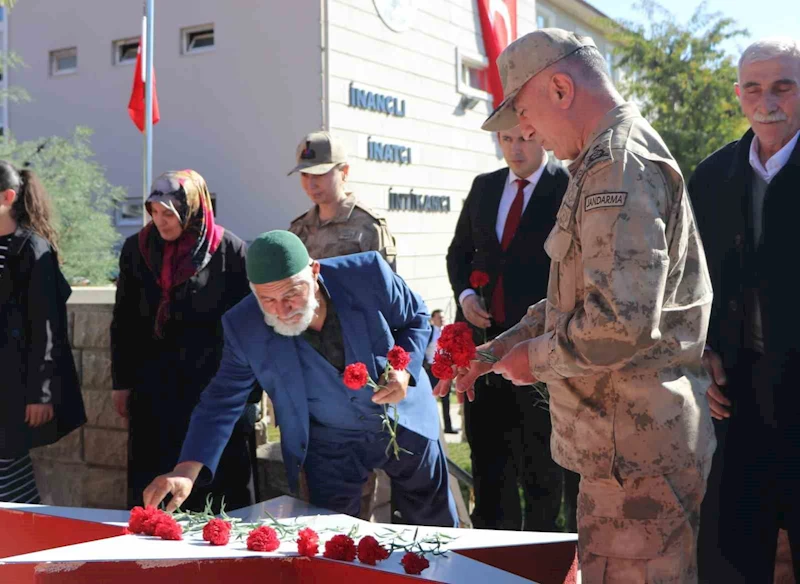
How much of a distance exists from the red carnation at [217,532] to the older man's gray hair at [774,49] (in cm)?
210

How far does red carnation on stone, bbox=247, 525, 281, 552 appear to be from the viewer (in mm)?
2172

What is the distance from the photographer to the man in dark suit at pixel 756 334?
2457mm

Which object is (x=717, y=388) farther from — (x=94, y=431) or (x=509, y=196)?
(x=94, y=431)

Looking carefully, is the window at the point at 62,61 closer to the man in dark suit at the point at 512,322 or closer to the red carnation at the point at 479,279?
the man in dark suit at the point at 512,322

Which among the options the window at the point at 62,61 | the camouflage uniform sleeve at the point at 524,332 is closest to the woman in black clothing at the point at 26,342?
the camouflage uniform sleeve at the point at 524,332

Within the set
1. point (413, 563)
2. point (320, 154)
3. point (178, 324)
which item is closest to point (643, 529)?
point (413, 563)

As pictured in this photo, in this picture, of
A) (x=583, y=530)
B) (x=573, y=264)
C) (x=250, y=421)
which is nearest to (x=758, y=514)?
(x=583, y=530)

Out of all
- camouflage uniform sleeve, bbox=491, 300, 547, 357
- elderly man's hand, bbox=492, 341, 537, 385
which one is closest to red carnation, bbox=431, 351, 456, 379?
camouflage uniform sleeve, bbox=491, 300, 547, 357

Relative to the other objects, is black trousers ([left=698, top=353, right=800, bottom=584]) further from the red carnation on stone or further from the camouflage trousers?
the red carnation on stone

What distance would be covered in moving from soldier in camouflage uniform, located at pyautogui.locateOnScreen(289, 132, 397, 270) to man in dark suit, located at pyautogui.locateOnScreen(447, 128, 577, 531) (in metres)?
0.67

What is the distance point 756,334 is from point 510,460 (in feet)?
4.48

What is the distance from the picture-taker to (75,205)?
9.70 meters

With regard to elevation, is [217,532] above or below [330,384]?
below

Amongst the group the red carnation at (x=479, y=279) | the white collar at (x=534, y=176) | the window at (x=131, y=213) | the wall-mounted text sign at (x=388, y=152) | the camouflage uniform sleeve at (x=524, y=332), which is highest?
the wall-mounted text sign at (x=388, y=152)
